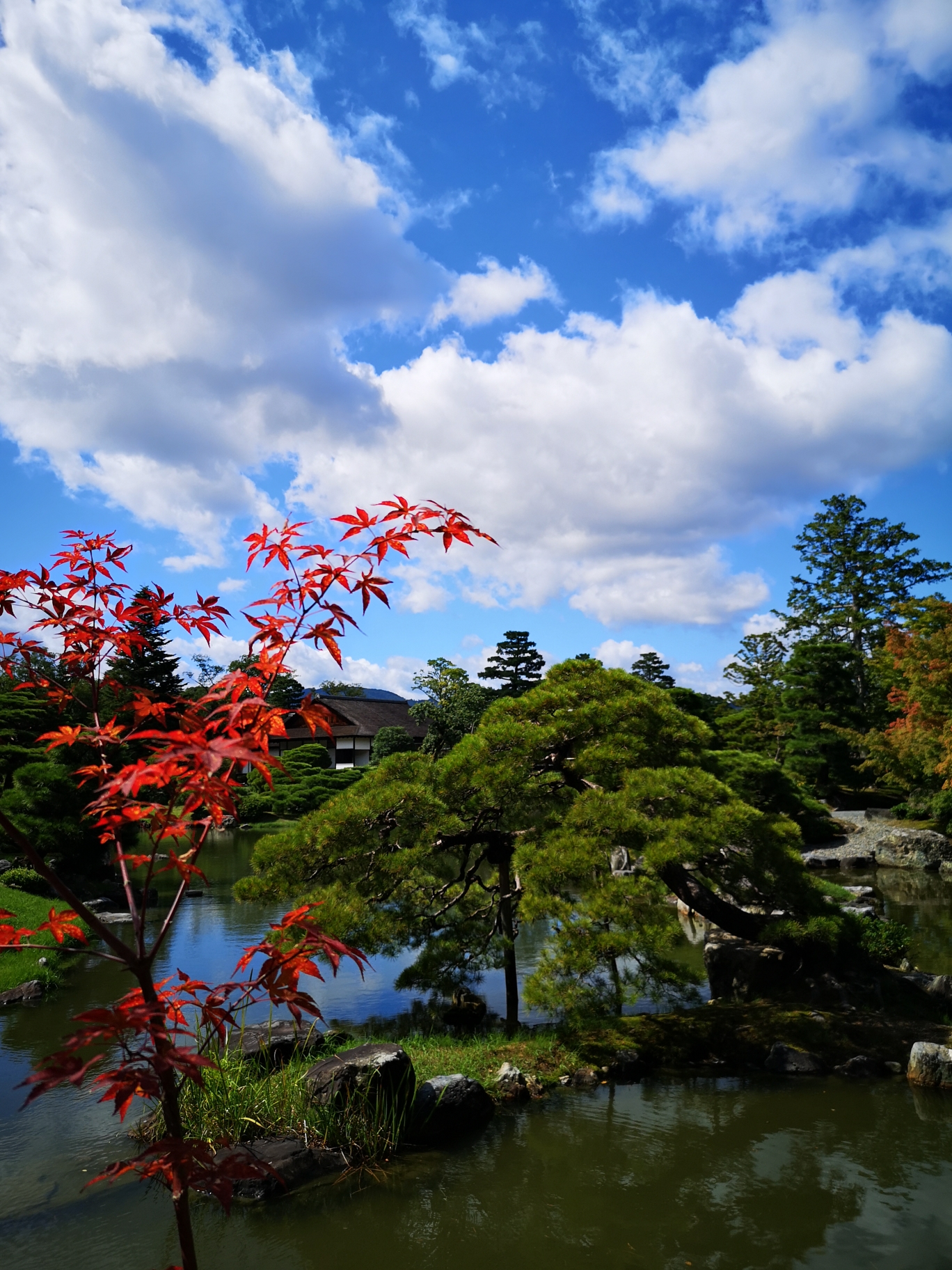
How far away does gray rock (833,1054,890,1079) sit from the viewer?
6.00 meters

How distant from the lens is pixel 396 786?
6.54 metres

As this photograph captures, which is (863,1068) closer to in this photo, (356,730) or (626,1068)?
(626,1068)

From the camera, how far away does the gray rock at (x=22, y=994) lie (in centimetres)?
812

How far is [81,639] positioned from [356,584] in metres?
1.09

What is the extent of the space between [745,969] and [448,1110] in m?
4.14

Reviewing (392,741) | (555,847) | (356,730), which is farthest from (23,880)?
(356,730)

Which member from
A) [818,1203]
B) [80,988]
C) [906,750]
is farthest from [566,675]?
[906,750]

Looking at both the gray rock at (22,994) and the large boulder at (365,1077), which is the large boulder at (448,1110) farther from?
the gray rock at (22,994)

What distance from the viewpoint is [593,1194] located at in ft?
14.2

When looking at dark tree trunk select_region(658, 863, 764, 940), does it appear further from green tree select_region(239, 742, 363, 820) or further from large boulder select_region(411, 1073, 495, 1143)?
green tree select_region(239, 742, 363, 820)

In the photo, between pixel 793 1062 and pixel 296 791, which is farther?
pixel 296 791

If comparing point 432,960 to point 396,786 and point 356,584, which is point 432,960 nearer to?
point 396,786

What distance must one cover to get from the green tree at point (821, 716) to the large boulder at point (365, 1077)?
61.9 feet

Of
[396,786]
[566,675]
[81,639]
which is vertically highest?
[566,675]
